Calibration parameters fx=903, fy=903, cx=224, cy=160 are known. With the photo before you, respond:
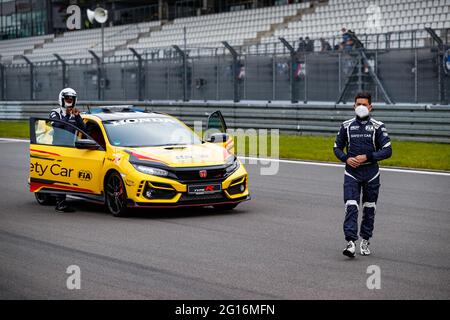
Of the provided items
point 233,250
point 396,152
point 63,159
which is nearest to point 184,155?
point 63,159

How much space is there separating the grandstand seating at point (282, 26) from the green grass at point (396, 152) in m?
3.15

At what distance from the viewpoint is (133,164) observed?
37.1 feet

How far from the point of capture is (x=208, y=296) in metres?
6.77

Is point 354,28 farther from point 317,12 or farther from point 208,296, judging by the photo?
point 208,296

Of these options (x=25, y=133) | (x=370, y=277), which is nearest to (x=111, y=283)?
(x=370, y=277)

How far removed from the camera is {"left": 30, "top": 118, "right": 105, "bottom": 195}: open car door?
1196 cm

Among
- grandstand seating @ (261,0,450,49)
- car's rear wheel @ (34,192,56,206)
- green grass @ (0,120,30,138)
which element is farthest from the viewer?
grandstand seating @ (261,0,450,49)

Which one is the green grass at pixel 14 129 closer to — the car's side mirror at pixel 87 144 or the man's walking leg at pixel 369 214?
the car's side mirror at pixel 87 144

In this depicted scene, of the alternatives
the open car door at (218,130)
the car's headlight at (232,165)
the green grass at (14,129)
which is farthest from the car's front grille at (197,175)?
the green grass at (14,129)

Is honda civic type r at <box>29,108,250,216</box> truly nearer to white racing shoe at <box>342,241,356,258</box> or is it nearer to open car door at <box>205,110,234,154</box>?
open car door at <box>205,110,234,154</box>

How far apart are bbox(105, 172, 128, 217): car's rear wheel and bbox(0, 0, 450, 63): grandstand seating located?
12988 millimetres

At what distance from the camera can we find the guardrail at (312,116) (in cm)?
2044

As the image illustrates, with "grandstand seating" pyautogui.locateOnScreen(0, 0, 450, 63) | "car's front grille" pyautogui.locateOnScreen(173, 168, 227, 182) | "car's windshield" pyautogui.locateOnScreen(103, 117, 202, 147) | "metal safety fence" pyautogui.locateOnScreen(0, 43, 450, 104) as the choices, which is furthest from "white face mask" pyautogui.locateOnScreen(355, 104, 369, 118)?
"grandstand seating" pyautogui.locateOnScreen(0, 0, 450, 63)

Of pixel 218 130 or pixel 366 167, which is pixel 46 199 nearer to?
pixel 218 130
